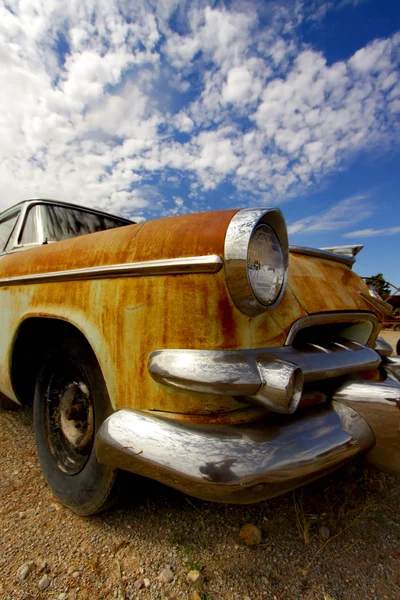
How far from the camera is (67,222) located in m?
2.56

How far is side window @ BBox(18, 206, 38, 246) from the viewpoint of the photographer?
2.37m

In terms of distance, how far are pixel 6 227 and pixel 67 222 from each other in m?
0.71

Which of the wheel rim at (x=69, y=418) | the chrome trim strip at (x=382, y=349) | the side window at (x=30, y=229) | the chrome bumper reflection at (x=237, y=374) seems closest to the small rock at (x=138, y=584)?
the wheel rim at (x=69, y=418)

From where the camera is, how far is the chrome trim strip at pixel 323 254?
1629 millimetres

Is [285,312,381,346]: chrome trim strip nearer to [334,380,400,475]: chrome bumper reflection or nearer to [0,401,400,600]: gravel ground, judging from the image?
[334,380,400,475]: chrome bumper reflection

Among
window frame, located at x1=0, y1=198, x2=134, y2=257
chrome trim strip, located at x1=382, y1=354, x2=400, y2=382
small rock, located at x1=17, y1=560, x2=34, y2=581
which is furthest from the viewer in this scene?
window frame, located at x1=0, y1=198, x2=134, y2=257

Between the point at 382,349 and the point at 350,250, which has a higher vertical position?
the point at 350,250

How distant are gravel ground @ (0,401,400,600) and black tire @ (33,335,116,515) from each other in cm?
11

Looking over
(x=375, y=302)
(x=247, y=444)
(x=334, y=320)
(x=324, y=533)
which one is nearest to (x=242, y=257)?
(x=247, y=444)

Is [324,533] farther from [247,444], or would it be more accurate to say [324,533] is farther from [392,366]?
[392,366]

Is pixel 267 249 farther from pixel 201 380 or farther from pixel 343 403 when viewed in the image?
pixel 343 403

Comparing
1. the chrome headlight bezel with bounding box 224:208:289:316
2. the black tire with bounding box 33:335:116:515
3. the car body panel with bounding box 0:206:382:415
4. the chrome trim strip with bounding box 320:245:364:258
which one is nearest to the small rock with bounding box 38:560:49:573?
the black tire with bounding box 33:335:116:515

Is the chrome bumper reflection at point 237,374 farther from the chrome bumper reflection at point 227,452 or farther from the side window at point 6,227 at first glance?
the side window at point 6,227

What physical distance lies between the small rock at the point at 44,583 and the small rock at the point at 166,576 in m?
0.39
